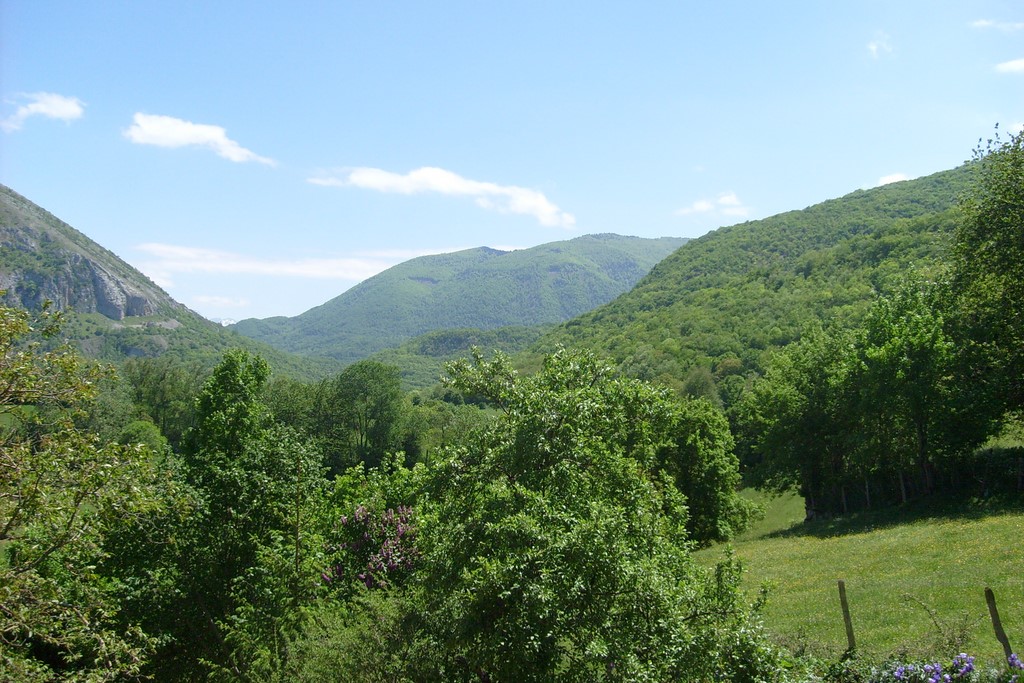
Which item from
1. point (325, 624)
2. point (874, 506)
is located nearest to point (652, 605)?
point (325, 624)

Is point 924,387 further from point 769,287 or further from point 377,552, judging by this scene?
point 769,287

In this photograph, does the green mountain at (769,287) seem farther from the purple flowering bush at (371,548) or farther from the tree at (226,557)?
the tree at (226,557)

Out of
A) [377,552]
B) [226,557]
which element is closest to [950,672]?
[377,552]

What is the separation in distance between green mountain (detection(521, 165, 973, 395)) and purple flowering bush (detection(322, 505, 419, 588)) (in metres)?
44.7

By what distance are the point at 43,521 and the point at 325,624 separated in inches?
242

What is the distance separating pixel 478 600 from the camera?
1016 cm

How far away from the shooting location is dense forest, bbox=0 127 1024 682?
10.2 m

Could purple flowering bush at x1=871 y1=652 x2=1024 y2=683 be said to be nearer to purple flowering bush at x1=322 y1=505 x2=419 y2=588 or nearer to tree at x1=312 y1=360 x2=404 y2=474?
purple flowering bush at x1=322 y1=505 x2=419 y2=588

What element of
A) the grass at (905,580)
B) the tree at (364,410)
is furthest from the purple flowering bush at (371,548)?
the tree at (364,410)

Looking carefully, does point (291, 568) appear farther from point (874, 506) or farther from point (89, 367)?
point (874, 506)

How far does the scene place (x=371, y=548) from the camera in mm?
18953

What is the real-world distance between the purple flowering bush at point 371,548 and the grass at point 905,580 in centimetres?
905

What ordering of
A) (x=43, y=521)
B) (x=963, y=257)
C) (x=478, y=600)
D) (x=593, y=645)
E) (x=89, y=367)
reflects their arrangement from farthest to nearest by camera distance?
1. (x=963, y=257)
2. (x=89, y=367)
3. (x=43, y=521)
4. (x=478, y=600)
5. (x=593, y=645)

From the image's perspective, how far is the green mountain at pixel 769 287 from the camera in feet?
345
